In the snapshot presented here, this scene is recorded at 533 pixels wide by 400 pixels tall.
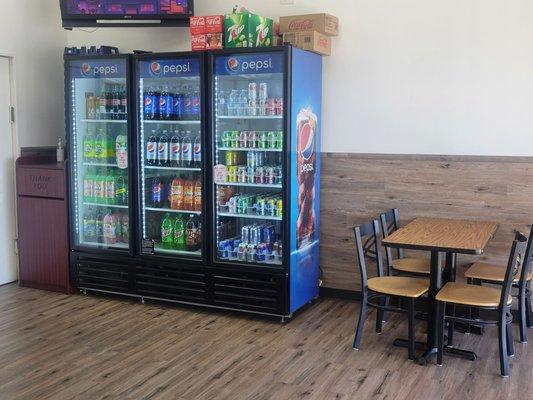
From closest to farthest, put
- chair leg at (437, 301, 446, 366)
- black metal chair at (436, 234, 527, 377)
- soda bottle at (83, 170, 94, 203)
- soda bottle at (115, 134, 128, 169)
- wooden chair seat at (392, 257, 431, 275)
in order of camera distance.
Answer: black metal chair at (436, 234, 527, 377), chair leg at (437, 301, 446, 366), wooden chair seat at (392, 257, 431, 275), soda bottle at (115, 134, 128, 169), soda bottle at (83, 170, 94, 203)

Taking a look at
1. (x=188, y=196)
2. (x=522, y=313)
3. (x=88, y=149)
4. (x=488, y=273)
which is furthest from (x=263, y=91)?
(x=522, y=313)

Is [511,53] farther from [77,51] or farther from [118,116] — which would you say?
[77,51]

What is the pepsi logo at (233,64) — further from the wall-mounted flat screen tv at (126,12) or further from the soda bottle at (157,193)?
the soda bottle at (157,193)

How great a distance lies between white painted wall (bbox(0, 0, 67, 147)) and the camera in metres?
5.79

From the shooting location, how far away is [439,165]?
16.5 ft

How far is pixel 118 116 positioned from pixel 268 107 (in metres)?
1.47

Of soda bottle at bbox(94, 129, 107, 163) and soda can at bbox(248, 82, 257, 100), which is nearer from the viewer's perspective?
soda can at bbox(248, 82, 257, 100)

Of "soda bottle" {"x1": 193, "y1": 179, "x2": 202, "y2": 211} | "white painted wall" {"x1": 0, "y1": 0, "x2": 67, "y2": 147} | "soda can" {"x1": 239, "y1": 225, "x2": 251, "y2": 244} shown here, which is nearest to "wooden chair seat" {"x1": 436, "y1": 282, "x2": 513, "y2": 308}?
"soda can" {"x1": 239, "y1": 225, "x2": 251, "y2": 244}

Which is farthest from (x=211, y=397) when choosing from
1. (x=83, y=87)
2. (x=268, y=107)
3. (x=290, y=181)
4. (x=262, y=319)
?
(x=83, y=87)

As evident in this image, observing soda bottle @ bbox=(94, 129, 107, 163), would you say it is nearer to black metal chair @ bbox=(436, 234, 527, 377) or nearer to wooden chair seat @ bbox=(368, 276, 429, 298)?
wooden chair seat @ bbox=(368, 276, 429, 298)

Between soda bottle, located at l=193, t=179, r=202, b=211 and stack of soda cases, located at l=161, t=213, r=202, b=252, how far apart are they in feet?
0.51

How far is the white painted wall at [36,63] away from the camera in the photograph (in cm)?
579

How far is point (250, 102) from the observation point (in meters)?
4.91

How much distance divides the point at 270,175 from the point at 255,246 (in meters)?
0.60
